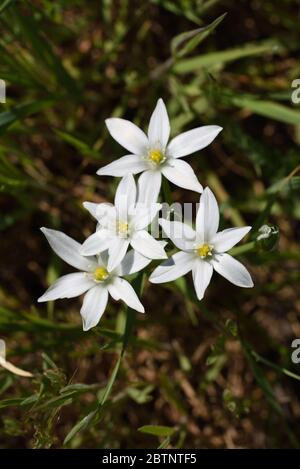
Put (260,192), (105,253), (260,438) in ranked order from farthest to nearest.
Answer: (260,192), (260,438), (105,253)

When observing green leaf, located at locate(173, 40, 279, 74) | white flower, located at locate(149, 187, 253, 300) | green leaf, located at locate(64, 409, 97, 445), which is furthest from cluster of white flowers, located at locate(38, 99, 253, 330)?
green leaf, located at locate(173, 40, 279, 74)

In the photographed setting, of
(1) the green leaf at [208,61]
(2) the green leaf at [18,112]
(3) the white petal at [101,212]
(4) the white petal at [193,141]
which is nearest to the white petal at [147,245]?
(3) the white petal at [101,212]

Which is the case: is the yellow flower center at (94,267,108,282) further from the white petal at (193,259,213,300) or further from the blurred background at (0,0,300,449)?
the blurred background at (0,0,300,449)

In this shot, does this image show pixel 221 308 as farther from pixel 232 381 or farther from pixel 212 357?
pixel 212 357

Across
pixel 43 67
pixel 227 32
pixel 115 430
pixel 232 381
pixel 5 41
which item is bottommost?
pixel 115 430

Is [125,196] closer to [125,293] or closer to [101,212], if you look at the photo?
[101,212]

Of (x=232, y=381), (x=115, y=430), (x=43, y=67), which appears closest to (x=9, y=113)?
(x=43, y=67)

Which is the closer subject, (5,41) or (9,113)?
(9,113)
